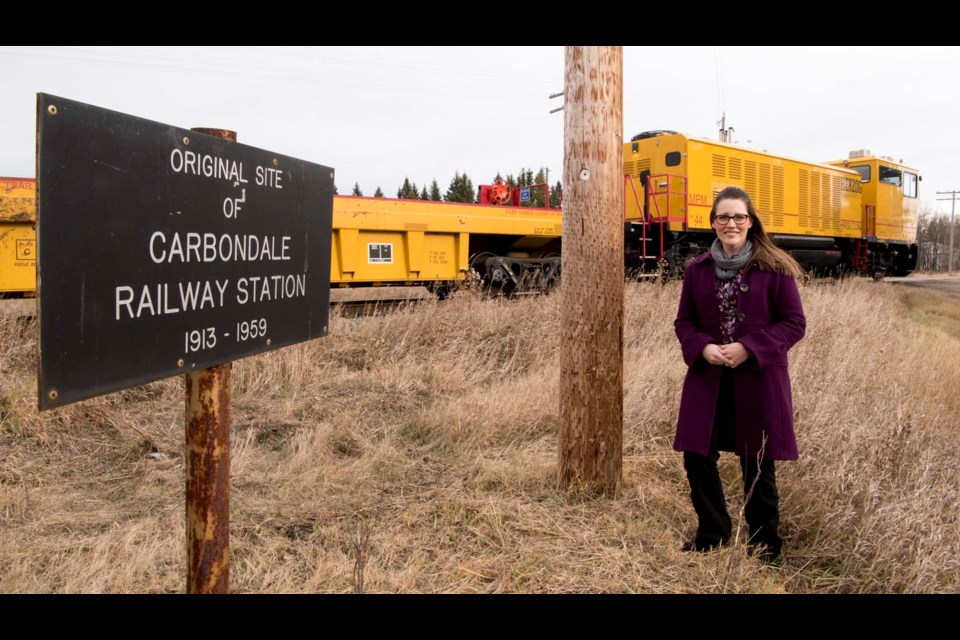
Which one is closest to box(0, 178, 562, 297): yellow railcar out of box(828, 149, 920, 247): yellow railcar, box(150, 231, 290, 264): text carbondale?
box(150, 231, 290, 264): text carbondale

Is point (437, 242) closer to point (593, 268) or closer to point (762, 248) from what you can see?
point (593, 268)

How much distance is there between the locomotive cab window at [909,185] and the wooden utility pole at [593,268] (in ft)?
69.5

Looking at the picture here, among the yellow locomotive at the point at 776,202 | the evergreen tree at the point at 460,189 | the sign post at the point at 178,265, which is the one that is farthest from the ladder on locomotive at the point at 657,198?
the evergreen tree at the point at 460,189

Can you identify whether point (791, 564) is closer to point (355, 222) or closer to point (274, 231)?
point (274, 231)

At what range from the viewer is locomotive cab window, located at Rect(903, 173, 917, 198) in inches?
821

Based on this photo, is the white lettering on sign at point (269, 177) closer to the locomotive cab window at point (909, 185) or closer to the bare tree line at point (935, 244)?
the locomotive cab window at point (909, 185)

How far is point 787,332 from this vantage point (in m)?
2.96

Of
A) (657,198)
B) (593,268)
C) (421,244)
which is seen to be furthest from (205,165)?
(657,198)

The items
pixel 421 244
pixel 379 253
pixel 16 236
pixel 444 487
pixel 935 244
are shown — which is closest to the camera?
pixel 444 487

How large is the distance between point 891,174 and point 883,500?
2007 cm

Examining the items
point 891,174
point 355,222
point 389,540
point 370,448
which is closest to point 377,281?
point 355,222

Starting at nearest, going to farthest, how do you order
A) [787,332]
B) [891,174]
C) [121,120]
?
[121,120], [787,332], [891,174]

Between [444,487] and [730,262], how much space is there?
1939 mm

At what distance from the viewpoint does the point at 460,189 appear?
229 feet
